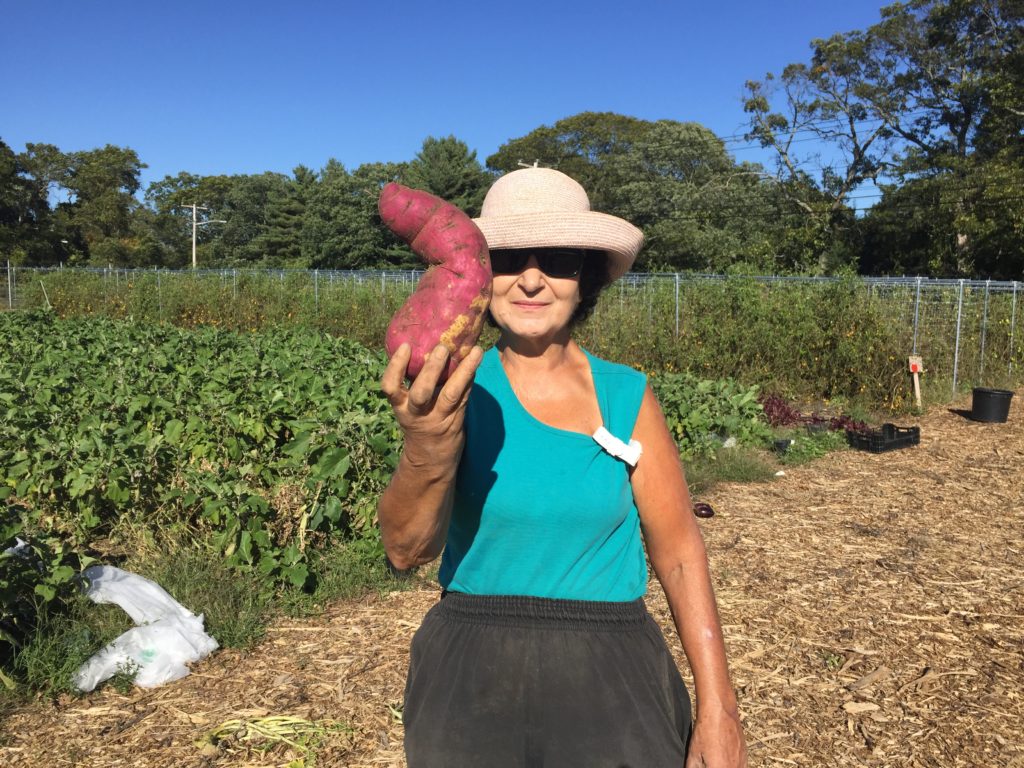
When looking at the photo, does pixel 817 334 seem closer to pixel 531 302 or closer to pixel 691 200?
pixel 531 302

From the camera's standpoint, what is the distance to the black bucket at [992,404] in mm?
9906

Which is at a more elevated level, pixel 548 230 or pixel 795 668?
pixel 548 230

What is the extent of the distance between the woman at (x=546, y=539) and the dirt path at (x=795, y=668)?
5.56 feet

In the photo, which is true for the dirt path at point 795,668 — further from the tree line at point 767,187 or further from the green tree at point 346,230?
the green tree at point 346,230

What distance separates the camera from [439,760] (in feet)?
4.54

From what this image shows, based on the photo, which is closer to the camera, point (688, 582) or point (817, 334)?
point (688, 582)

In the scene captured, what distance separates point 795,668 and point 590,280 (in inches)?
102

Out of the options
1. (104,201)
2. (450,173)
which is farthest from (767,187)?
(104,201)

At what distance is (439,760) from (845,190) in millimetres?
36236

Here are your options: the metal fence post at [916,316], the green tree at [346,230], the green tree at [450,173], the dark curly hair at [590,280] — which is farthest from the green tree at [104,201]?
the dark curly hair at [590,280]

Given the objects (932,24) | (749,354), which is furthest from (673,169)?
(749,354)

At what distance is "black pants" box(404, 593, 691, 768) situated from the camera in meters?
1.38

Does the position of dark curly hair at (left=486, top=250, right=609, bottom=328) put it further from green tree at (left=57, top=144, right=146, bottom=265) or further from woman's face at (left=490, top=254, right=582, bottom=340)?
green tree at (left=57, top=144, right=146, bottom=265)

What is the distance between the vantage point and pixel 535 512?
56.6 inches
